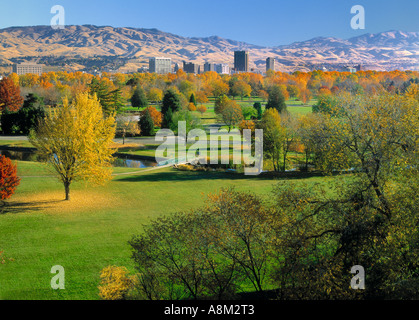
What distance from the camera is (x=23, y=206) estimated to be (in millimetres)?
27922

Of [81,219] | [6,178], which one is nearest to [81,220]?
[81,219]

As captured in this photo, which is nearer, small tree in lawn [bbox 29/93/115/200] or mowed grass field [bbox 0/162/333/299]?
mowed grass field [bbox 0/162/333/299]

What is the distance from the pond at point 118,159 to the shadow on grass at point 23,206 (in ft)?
56.8

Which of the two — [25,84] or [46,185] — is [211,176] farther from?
[25,84]

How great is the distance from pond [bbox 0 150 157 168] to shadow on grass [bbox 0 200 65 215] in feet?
56.8

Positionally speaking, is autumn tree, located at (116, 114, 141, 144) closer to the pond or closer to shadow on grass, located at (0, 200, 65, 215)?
the pond

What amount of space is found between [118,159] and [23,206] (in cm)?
2215

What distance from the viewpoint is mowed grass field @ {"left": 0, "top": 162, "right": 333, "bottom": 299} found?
17.6m

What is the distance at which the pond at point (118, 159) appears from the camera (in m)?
46.8

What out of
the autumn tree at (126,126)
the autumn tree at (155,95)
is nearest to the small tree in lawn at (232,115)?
the autumn tree at (126,126)

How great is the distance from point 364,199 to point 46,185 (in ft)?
88.2

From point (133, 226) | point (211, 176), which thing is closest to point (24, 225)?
point (133, 226)

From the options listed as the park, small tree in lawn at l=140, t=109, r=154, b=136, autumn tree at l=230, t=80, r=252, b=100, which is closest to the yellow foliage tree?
the park
